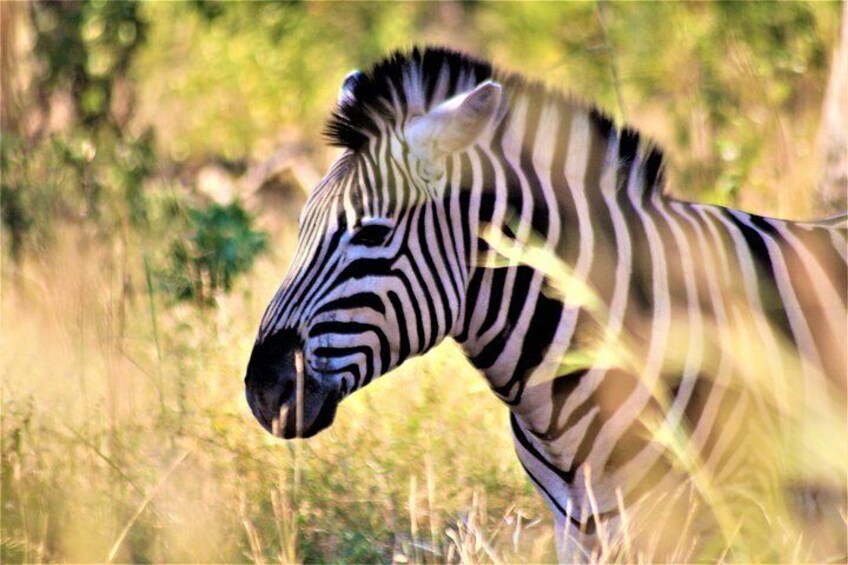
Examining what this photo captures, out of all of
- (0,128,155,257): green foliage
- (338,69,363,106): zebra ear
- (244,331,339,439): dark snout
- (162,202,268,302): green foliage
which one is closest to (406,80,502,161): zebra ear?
(338,69,363,106): zebra ear

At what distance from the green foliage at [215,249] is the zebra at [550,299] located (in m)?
2.76

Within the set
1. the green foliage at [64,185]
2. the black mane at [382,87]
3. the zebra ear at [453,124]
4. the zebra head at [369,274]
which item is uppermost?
the green foliage at [64,185]

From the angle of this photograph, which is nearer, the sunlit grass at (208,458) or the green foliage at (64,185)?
the sunlit grass at (208,458)

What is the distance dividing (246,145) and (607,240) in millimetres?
10980

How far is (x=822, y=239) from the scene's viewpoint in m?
3.50

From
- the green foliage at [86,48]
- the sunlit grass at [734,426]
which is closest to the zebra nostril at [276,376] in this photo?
the sunlit grass at [734,426]

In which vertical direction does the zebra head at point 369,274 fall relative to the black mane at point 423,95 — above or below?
below

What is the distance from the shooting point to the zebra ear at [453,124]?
124 inches

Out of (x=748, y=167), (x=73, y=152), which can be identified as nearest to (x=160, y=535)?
(x=73, y=152)

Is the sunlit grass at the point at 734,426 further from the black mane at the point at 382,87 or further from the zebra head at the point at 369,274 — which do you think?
the black mane at the point at 382,87

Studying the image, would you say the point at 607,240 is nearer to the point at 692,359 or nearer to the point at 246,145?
the point at 692,359

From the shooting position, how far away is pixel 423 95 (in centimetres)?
338

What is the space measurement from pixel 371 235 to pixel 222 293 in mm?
2873

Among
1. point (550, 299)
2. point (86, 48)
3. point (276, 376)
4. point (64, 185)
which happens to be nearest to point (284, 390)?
point (276, 376)
